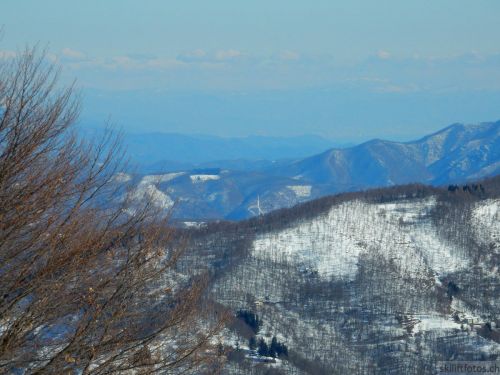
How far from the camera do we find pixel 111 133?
405 inches

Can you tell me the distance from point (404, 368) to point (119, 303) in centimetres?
3552

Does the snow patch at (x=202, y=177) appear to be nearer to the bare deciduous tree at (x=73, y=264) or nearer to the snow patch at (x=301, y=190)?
the snow patch at (x=301, y=190)

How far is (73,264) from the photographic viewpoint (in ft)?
27.1

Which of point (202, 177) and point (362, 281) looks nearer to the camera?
point (362, 281)

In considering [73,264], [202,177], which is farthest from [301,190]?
[73,264]

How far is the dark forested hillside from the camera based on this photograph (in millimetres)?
42312

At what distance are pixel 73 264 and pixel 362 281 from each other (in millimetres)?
46388

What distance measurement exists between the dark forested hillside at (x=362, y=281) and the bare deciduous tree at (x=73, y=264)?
1002 inches

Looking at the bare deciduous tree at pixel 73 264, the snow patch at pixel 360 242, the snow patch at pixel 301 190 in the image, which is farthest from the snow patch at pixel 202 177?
the bare deciduous tree at pixel 73 264

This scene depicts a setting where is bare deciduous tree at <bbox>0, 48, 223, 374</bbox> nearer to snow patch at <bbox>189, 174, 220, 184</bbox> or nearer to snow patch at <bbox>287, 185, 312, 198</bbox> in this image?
snow patch at <bbox>287, 185, 312, 198</bbox>

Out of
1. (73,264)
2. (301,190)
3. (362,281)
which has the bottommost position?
(362,281)

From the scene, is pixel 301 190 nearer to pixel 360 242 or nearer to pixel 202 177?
pixel 202 177

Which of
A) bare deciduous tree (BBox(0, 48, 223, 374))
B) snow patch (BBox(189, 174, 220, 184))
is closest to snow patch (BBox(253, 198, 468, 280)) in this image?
bare deciduous tree (BBox(0, 48, 223, 374))

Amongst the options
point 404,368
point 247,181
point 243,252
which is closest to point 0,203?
point 404,368
